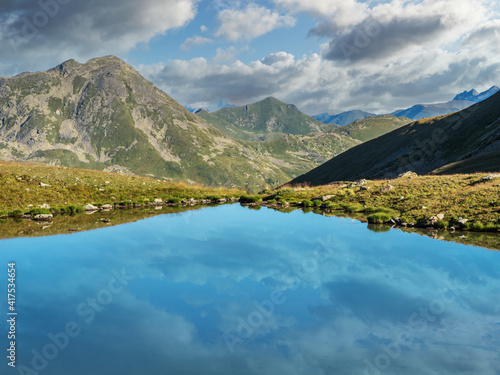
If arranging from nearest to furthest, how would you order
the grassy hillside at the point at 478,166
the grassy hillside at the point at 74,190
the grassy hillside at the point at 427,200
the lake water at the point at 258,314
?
the lake water at the point at 258,314 → the grassy hillside at the point at 427,200 → the grassy hillside at the point at 74,190 → the grassy hillside at the point at 478,166

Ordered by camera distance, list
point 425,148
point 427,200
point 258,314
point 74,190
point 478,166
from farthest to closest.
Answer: point 425,148 → point 478,166 → point 74,190 → point 427,200 → point 258,314

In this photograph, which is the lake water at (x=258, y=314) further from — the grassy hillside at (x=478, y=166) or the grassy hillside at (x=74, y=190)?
the grassy hillside at (x=478, y=166)

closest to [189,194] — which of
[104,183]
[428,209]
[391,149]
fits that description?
[104,183]

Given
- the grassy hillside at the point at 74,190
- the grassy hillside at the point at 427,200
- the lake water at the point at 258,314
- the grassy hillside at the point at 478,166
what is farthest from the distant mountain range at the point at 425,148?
the lake water at the point at 258,314

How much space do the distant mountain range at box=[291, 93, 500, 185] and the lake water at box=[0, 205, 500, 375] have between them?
71.4 metres

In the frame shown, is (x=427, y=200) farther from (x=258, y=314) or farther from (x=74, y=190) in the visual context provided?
(x=74, y=190)

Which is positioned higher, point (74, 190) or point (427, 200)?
point (74, 190)

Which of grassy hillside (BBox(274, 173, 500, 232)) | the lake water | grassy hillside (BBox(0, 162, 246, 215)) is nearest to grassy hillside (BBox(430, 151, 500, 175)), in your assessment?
grassy hillside (BBox(274, 173, 500, 232))

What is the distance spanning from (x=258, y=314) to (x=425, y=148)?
130 metres

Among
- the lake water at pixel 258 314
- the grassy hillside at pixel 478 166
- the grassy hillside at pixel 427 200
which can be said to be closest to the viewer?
the lake water at pixel 258 314

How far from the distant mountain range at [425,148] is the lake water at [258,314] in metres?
71.4

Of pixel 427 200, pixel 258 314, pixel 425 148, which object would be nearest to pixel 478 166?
pixel 427 200

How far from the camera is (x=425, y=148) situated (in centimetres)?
12662

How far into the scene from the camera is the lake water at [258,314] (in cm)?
1155
